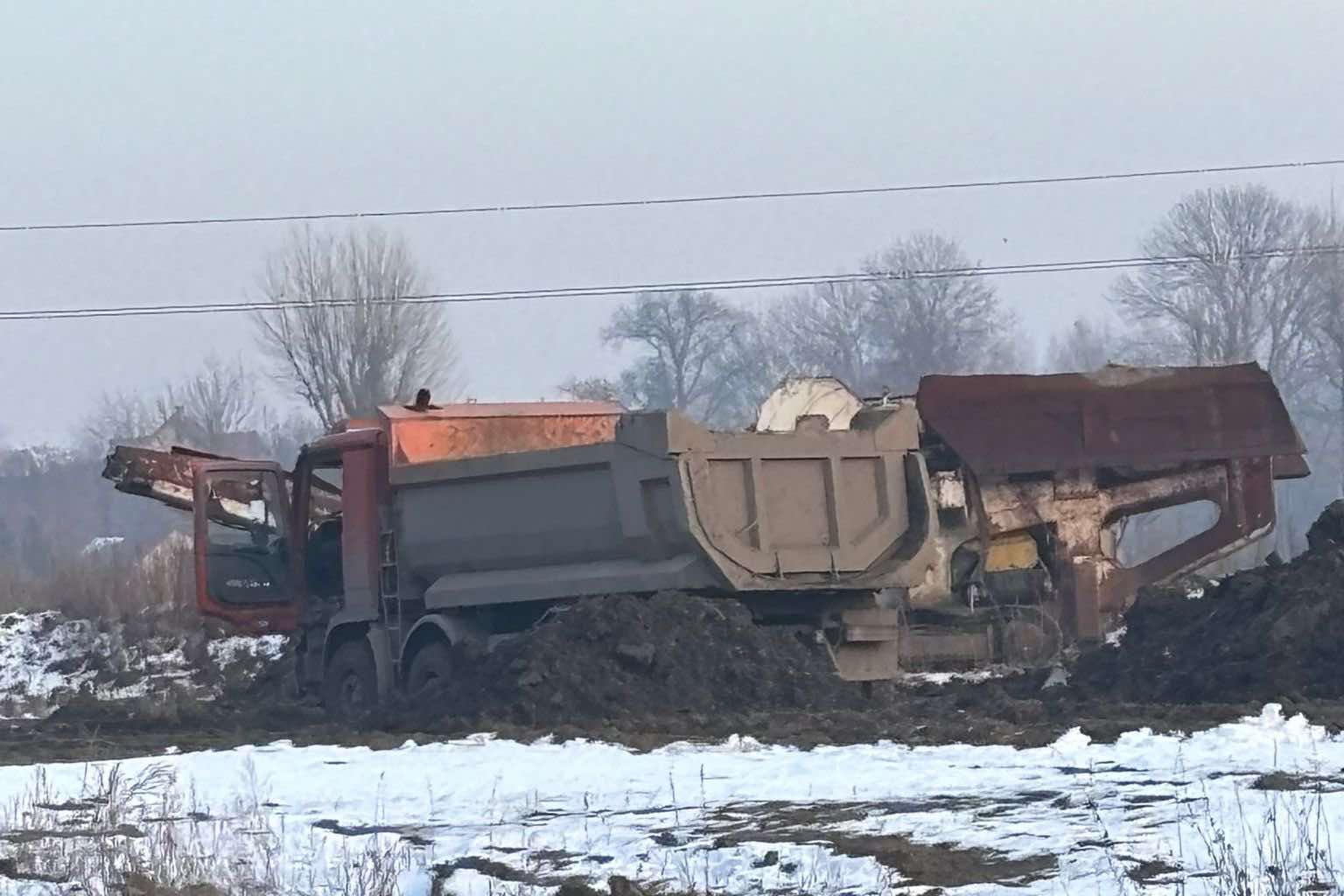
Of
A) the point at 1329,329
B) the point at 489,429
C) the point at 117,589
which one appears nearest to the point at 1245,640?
the point at 489,429

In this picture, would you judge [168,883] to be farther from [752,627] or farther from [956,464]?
[956,464]

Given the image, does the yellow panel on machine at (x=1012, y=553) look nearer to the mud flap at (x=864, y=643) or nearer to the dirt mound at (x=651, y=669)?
the mud flap at (x=864, y=643)

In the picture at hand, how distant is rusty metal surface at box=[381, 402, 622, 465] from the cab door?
2524 millimetres

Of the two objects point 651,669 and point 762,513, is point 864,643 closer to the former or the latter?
point 762,513

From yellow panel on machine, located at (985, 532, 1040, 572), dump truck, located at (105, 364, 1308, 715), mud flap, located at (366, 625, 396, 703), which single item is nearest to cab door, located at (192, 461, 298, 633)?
dump truck, located at (105, 364, 1308, 715)

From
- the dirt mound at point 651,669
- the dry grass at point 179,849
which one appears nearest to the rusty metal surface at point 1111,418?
the dirt mound at point 651,669

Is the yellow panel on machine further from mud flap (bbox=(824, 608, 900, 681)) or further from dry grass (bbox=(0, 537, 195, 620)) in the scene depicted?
dry grass (bbox=(0, 537, 195, 620))

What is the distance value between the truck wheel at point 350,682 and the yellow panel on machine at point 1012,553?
22.0 ft

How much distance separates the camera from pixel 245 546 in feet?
62.5

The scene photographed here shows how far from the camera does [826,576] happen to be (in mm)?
14766

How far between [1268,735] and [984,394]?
35.6 ft

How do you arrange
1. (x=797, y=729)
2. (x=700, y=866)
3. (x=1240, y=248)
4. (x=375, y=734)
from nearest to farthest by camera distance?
(x=700, y=866), (x=797, y=729), (x=375, y=734), (x=1240, y=248)

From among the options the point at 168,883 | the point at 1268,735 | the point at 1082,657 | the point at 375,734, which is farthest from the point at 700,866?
the point at 1082,657

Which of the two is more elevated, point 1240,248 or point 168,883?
point 1240,248
